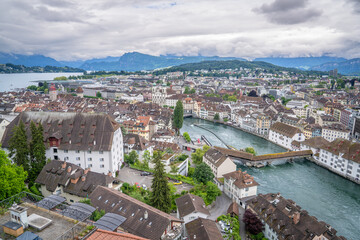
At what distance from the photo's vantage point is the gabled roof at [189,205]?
68.4 ft

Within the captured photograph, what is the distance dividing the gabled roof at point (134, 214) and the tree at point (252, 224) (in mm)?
8565

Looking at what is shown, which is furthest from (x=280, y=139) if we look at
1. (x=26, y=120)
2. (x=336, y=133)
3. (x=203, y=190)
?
(x=26, y=120)

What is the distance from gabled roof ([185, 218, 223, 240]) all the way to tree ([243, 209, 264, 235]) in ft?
17.1

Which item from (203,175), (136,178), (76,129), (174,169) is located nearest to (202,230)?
(136,178)

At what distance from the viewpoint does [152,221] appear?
16781 millimetres

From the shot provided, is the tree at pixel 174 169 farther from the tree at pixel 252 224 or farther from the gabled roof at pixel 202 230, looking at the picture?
the gabled roof at pixel 202 230

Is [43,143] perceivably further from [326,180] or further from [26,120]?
[326,180]

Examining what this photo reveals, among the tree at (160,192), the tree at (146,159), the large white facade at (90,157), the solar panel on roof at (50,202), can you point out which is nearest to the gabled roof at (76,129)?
the large white facade at (90,157)

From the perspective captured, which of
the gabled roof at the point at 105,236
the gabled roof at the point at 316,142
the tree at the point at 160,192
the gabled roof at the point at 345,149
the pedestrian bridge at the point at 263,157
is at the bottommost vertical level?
the pedestrian bridge at the point at 263,157

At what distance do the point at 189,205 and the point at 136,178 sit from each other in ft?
25.8

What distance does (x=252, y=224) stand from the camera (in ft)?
75.2

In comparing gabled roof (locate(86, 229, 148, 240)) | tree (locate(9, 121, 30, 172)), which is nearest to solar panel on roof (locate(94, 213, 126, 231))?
gabled roof (locate(86, 229, 148, 240))

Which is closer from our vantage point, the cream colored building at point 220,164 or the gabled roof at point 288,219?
the gabled roof at point 288,219

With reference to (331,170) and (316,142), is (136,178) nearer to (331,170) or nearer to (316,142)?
(331,170)
